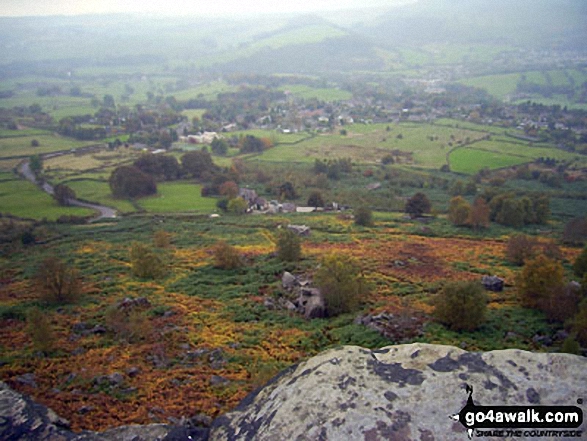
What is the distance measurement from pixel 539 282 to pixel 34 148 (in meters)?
103

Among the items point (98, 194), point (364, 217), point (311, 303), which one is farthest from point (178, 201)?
point (311, 303)

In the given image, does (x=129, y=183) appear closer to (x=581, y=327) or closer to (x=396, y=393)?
(x=581, y=327)

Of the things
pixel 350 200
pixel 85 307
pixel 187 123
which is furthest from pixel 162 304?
pixel 187 123

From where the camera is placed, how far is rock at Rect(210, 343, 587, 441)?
465 inches

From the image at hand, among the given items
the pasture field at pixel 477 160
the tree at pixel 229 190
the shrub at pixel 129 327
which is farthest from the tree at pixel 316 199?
the shrub at pixel 129 327

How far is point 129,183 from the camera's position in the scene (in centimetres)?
6788

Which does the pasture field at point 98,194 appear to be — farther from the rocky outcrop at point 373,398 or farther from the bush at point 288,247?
the rocky outcrop at point 373,398

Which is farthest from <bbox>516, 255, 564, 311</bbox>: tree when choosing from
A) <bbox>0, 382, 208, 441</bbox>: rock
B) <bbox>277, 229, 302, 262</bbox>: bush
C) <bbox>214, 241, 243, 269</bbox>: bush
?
<bbox>0, 382, 208, 441</bbox>: rock

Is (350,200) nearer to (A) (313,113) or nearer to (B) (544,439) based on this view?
(B) (544,439)

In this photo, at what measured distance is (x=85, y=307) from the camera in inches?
1053

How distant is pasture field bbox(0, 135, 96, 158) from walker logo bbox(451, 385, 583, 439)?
101 meters

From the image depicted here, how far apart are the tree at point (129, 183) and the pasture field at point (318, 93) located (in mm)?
108436

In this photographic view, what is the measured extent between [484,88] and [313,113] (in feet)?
259

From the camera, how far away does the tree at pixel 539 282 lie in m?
25.7
